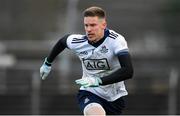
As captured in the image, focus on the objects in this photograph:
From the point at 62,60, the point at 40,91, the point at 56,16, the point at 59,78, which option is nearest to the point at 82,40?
the point at 40,91

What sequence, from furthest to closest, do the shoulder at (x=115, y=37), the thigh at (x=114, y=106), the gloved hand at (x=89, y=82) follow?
the thigh at (x=114, y=106) → the shoulder at (x=115, y=37) → the gloved hand at (x=89, y=82)

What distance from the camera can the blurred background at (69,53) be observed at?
17484 millimetres

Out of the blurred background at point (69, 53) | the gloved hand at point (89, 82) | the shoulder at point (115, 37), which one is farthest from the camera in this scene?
the blurred background at point (69, 53)

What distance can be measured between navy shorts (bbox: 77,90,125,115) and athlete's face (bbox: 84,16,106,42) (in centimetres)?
71

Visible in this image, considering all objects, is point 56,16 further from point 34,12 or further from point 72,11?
point 72,11

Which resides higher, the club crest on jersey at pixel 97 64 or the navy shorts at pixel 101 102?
the club crest on jersey at pixel 97 64

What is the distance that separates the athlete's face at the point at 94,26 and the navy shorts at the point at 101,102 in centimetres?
71

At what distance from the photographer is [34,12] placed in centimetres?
4381

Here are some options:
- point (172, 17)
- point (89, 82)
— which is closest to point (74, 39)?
point (89, 82)

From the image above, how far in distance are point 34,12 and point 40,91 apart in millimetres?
27093

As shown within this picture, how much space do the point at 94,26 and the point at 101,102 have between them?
0.96m

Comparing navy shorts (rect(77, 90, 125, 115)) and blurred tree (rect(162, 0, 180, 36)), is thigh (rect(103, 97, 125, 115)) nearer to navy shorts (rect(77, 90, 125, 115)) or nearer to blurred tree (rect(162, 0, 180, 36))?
navy shorts (rect(77, 90, 125, 115))

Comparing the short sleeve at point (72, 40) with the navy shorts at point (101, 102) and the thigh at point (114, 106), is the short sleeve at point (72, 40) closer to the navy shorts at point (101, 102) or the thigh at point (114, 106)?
the navy shorts at point (101, 102)

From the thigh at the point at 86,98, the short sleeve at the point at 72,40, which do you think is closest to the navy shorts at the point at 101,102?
the thigh at the point at 86,98
